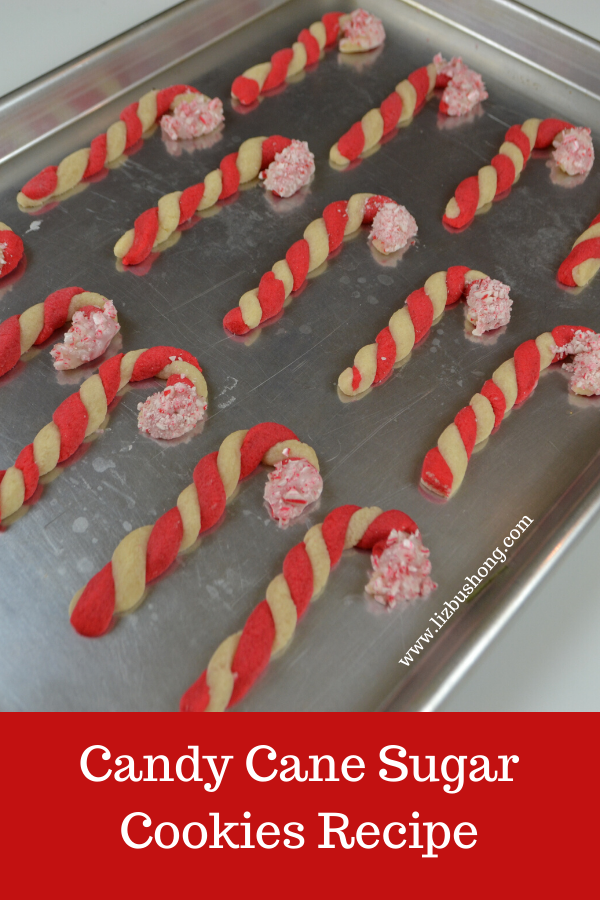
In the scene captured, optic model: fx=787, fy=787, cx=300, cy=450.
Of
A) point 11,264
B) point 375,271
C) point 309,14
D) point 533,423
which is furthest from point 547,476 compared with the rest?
point 309,14

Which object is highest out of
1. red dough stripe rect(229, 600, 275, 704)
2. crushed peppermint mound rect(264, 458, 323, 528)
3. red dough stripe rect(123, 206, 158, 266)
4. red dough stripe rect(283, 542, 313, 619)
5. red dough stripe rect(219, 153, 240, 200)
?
red dough stripe rect(219, 153, 240, 200)

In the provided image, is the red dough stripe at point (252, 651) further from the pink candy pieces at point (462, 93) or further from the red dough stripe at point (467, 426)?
the pink candy pieces at point (462, 93)

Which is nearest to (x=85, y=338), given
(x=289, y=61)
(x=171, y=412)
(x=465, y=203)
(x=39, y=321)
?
(x=39, y=321)

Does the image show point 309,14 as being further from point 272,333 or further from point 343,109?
point 272,333

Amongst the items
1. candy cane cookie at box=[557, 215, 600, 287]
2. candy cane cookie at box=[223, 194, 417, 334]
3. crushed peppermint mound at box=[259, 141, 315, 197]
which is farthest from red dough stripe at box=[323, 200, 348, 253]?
candy cane cookie at box=[557, 215, 600, 287]

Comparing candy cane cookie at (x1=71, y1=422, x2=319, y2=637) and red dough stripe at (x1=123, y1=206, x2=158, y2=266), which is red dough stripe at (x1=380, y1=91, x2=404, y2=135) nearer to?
red dough stripe at (x1=123, y1=206, x2=158, y2=266)

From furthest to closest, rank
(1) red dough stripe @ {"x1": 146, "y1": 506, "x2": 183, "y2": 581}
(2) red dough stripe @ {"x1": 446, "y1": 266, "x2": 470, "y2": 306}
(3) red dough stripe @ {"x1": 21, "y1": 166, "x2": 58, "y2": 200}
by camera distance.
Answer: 1. (3) red dough stripe @ {"x1": 21, "y1": 166, "x2": 58, "y2": 200}
2. (2) red dough stripe @ {"x1": 446, "y1": 266, "x2": 470, "y2": 306}
3. (1) red dough stripe @ {"x1": 146, "y1": 506, "x2": 183, "y2": 581}

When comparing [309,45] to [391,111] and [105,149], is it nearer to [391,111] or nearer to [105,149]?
[391,111]
